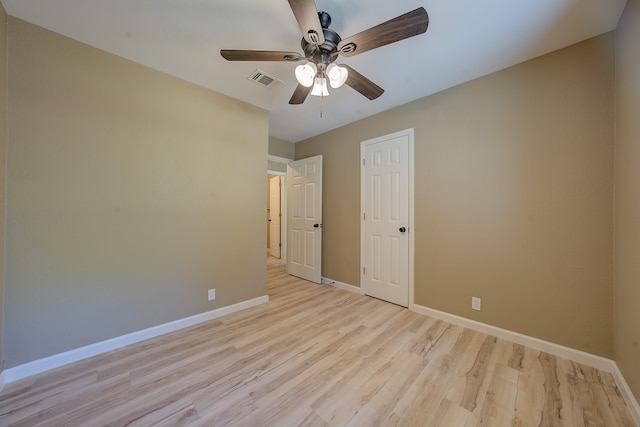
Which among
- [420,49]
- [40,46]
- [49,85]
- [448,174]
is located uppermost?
[420,49]

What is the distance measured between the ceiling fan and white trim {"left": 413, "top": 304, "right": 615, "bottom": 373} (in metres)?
2.39

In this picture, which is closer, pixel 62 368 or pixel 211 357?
pixel 62 368

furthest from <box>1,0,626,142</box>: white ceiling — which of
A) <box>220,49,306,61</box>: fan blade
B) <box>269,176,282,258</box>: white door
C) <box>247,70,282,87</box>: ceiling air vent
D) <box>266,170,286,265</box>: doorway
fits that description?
<box>269,176,282,258</box>: white door

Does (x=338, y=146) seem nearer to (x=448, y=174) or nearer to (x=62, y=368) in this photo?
(x=448, y=174)

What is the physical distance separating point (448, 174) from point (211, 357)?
114 inches

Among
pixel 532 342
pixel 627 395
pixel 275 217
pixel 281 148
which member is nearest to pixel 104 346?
pixel 281 148

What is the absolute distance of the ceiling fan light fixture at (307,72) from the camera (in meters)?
1.57

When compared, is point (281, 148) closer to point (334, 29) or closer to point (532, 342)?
point (334, 29)

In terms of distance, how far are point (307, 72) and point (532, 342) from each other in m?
2.90

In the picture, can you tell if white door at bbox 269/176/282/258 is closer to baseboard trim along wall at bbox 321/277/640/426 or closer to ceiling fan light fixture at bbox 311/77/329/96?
baseboard trim along wall at bbox 321/277/640/426

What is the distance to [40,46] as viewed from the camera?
1.72m

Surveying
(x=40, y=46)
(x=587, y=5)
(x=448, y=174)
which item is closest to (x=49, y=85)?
(x=40, y=46)

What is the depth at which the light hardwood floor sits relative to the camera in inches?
53.2

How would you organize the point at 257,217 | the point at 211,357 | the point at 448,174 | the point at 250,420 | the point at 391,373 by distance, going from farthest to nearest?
the point at 257,217 < the point at 448,174 < the point at 211,357 < the point at 391,373 < the point at 250,420
